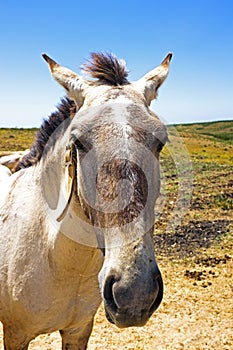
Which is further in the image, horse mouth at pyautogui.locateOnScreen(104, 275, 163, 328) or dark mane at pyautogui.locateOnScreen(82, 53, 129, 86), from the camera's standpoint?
dark mane at pyautogui.locateOnScreen(82, 53, 129, 86)

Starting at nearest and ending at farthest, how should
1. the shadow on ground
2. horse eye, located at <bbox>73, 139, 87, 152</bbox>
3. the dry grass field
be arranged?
horse eye, located at <bbox>73, 139, 87, 152</bbox>, the dry grass field, the shadow on ground

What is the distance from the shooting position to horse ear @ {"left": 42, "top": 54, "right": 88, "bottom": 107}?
7.82 ft

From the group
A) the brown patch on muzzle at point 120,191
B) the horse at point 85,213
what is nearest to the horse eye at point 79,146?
the horse at point 85,213

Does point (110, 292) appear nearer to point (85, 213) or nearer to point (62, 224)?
point (85, 213)

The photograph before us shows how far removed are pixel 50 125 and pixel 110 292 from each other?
1.41 m

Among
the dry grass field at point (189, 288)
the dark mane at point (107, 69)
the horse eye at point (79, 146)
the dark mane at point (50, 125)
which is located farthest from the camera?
the dry grass field at point (189, 288)

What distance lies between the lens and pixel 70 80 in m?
2.44

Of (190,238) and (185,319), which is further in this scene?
(190,238)

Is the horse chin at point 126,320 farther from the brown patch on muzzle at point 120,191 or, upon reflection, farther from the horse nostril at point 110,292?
the brown patch on muzzle at point 120,191

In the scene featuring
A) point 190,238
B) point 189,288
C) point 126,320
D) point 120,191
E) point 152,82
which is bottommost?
point 190,238

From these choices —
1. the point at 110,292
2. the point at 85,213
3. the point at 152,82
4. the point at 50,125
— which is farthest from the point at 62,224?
the point at 152,82

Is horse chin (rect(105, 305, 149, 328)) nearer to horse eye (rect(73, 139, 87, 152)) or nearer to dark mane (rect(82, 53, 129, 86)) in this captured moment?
horse eye (rect(73, 139, 87, 152))

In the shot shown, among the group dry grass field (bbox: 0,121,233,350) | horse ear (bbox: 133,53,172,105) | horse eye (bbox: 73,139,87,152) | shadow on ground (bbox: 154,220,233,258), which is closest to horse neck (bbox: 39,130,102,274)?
horse eye (bbox: 73,139,87,152)

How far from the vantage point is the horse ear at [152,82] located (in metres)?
2.44
